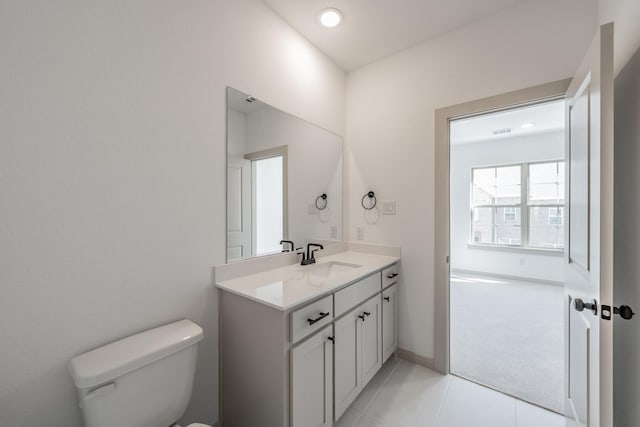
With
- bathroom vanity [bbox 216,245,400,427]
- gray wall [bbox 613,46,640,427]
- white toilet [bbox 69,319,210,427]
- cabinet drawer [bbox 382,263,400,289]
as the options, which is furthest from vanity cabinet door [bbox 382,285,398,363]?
white toilet [bbox 69,319,210,427]

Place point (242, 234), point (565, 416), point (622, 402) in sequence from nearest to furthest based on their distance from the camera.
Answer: point (622, 402) → point (565, 416) → point (242, 234)

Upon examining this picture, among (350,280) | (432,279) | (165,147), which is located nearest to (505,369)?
(432,279)

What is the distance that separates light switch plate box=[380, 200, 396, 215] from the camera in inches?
90.4

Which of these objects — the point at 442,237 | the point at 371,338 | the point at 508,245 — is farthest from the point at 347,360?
Answer: the point at 508,245

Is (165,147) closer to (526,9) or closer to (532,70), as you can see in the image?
(532,70)

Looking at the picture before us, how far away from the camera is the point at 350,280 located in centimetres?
156

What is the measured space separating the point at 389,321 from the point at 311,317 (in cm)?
107

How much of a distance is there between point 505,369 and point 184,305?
2.48 m

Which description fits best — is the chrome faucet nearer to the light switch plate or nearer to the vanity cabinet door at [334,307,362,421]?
the vanity cabinet door at [334,307,362,421]

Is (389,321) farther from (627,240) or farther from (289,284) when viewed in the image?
(627,240)

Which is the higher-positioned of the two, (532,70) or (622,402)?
(532,70)

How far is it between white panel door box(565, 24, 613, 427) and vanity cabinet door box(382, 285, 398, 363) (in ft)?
3.48

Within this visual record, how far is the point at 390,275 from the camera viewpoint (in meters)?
2.11

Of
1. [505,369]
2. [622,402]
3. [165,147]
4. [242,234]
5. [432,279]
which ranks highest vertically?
[165,147]
